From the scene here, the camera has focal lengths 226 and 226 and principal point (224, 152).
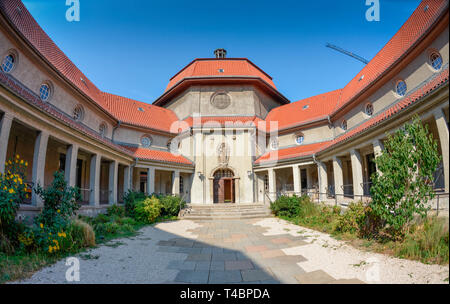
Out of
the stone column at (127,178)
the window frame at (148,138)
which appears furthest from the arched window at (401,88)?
the window frame at (148,138)

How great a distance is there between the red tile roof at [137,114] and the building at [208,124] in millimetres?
120

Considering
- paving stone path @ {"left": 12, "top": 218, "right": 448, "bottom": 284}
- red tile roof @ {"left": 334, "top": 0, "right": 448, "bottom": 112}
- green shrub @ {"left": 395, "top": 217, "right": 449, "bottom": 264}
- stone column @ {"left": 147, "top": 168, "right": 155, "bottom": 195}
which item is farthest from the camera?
stone column @ {"left": 147, "top": 168, "right": 155, "bottom": 195}

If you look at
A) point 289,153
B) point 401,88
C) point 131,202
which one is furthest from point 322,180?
point 131,202

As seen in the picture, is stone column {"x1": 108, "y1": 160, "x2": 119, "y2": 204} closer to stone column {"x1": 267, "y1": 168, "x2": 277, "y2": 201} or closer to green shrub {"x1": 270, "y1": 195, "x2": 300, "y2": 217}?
green shrub {"x1": 270, "y1": 195, "x2": 300, "y2": 217}

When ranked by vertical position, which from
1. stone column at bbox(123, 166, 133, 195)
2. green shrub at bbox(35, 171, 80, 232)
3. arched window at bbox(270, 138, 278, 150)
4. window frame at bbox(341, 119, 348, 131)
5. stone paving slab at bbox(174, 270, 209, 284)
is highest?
window frame at bbox(341, 119, 348, 131)

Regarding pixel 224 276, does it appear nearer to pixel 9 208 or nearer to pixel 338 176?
pixel 9 208

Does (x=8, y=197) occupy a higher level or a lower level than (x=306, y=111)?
lower

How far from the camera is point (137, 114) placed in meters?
20.3

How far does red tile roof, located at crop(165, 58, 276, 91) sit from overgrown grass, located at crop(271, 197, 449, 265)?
13717 mm

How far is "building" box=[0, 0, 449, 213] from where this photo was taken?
9312 millimetres

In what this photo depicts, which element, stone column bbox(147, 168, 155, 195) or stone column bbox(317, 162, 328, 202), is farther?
stone column bbox(147, 168, 155, 195)

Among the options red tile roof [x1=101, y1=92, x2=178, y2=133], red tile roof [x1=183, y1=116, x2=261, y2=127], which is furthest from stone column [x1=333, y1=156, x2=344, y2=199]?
red tile roof [x1=101, y1=92, x2=178, y2=133]

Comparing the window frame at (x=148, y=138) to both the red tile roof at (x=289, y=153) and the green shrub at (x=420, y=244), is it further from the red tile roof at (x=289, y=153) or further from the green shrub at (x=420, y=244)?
the green shrub at (x=420, y=244)

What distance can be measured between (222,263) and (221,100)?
18.1 m
